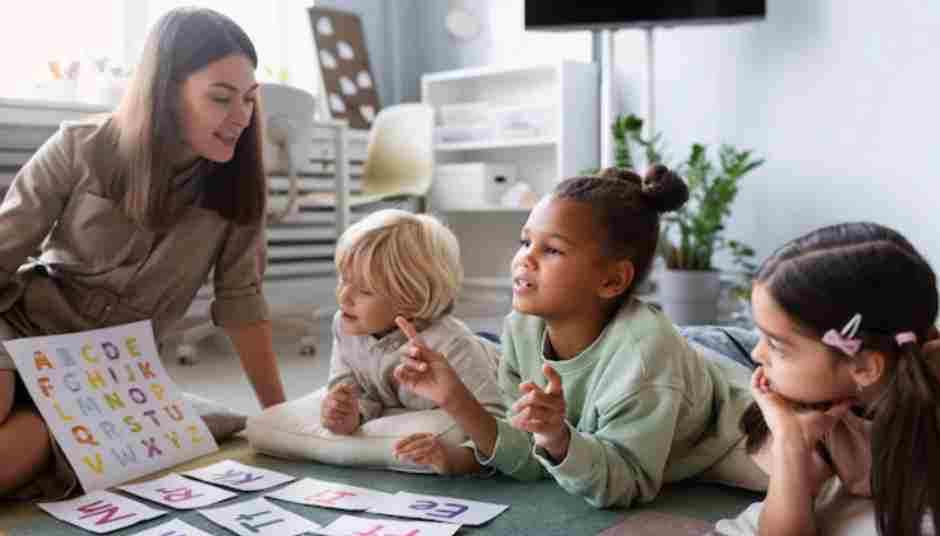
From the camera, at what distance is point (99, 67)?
3514 millimetres

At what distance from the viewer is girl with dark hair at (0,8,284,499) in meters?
1.63

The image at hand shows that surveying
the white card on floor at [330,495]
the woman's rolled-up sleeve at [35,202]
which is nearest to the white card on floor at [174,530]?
the white card on floor at [330,495]

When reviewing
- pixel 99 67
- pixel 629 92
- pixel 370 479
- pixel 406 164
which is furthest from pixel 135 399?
pixel 629 92

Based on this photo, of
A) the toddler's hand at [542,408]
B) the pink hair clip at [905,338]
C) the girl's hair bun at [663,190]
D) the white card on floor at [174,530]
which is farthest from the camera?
the girl's hair bun at [663,190]

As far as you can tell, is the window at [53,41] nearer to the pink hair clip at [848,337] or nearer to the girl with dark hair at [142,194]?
the girl with dark hair at [142,194]

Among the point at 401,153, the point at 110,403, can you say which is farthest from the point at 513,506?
the point at 401,153

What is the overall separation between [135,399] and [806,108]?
9.21 feet

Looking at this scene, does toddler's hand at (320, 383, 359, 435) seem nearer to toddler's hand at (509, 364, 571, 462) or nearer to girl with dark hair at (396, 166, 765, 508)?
girl with dark hair at (396, 166, 765, 508)

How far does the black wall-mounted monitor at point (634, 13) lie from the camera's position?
3488 mm

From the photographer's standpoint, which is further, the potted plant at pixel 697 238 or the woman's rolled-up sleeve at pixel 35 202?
the potted plant at pixel 697 238

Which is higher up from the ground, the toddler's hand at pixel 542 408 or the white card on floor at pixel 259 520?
the toddler's hand at pixel 542 408

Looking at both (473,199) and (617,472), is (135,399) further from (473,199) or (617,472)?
(473,199)

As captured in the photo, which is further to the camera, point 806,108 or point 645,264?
point 806,108

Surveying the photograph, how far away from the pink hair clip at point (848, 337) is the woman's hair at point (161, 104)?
1.15 meters
